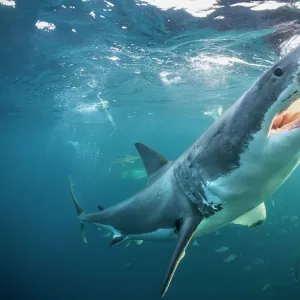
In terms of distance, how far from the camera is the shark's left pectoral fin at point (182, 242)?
292cm

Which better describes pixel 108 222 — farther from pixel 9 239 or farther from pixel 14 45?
pixel 9 239

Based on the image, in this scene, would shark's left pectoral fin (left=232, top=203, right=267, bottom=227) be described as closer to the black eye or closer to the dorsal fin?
the dorsal fin

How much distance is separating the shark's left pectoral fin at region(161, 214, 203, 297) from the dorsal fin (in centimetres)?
171

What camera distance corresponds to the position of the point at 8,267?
26.9 meters

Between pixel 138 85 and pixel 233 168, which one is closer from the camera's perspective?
pixel 233 168

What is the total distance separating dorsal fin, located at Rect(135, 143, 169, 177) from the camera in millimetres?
4977

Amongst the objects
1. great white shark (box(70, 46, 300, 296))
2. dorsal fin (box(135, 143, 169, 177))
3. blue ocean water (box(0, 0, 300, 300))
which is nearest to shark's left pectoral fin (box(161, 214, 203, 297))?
great white shark (box(70, 46, 300, 296))

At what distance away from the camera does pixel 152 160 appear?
5.07 meters

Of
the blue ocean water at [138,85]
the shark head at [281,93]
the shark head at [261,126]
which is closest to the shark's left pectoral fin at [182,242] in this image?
the shark head at [261,126]

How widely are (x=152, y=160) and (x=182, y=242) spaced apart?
2195 millimetres

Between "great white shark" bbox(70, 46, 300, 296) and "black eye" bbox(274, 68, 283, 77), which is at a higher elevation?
"black eye" bbox(274, 68, 283, 77)

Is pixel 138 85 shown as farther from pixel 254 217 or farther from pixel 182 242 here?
pixel 182 242

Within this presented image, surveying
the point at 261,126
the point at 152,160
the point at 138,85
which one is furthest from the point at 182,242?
the point at 138,85

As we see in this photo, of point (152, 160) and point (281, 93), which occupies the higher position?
point (281, 93)
